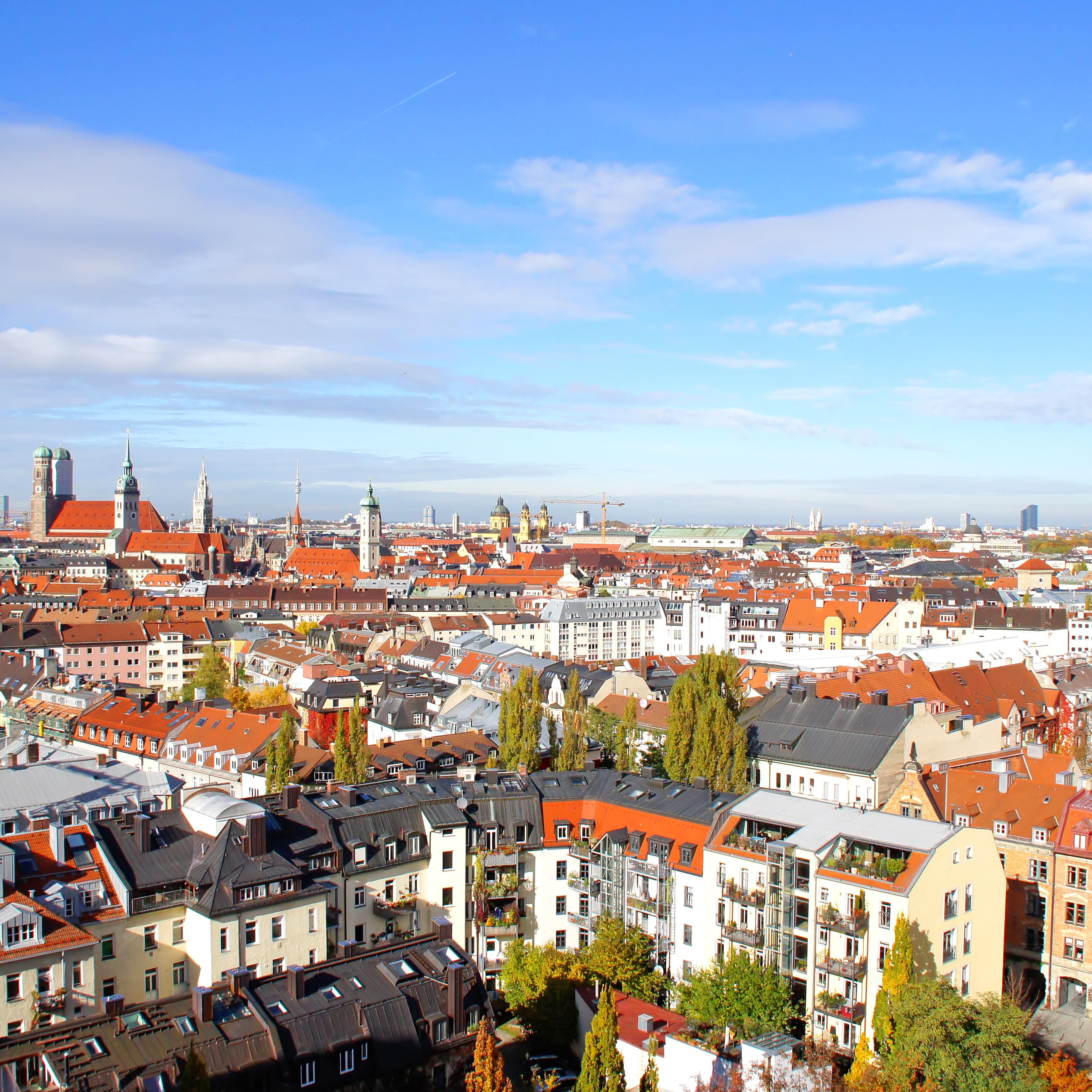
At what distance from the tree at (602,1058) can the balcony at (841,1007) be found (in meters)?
7.33

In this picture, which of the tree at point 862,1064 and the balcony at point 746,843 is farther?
the balcony at point 746,843

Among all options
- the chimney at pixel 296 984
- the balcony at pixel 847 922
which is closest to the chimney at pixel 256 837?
the chimney at pixel 296 984

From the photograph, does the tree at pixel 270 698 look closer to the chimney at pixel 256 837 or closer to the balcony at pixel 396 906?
the balcony at pixel 396 906

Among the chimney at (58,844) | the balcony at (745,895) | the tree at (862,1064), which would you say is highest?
the chimney at (58,844)

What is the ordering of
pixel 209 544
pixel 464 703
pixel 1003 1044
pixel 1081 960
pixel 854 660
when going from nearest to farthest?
1. pixel 1003 1044
2. pixel 1081 960
3. pixel 464 703
4. pixel 854 660
5. pixel 209 544

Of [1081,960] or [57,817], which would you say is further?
[1081,960]

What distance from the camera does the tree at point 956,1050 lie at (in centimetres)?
2472

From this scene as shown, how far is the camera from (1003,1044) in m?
25.1

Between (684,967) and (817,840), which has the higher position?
(817,840)

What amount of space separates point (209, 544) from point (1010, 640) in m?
138

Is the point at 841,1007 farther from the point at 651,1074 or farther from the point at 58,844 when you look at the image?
the point at 58,844

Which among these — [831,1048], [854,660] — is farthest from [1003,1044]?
[854,660]

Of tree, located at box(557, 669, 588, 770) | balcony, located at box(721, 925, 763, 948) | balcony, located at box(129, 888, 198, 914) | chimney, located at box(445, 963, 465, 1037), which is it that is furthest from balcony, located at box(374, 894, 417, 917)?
tree, located at box(557, 669, 588, 770)

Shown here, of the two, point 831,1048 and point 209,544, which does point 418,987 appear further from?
point 209,544
